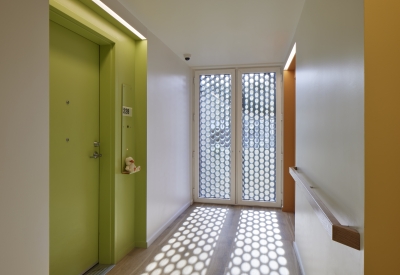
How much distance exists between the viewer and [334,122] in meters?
1.34

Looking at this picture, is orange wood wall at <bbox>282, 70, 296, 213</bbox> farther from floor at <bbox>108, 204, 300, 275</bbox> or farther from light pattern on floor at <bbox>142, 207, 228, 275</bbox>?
light pattern on floor at <bbox>142, 207, 228, 275</bbox>

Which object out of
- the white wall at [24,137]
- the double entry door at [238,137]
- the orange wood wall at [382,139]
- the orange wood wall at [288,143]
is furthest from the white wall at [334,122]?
the double entry door at [238,137]

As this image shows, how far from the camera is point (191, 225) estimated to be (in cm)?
371

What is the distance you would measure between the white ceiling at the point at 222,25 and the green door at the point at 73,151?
0.73 m

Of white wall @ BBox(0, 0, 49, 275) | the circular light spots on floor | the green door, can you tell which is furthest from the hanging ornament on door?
white wall @ BBox(0, 0, 49, 275)

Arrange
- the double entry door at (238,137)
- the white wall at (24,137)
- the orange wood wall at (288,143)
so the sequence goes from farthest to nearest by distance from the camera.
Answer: the double entry door at (238,137), the orange wood wall at (288,143), the white wall at (24,137)

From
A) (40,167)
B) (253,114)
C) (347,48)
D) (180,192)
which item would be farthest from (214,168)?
(347,48)

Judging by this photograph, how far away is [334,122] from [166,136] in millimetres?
2579

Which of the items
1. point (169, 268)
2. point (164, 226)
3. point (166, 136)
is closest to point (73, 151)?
point (169, 268)

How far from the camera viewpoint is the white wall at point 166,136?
312 centimetres

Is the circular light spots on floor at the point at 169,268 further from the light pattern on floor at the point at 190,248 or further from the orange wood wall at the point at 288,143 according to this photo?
the orange wood wall at the point at 288,143

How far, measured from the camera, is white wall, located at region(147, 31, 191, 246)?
123 inches

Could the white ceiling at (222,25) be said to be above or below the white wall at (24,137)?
above

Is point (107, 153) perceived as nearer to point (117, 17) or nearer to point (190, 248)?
point (117, 17)
